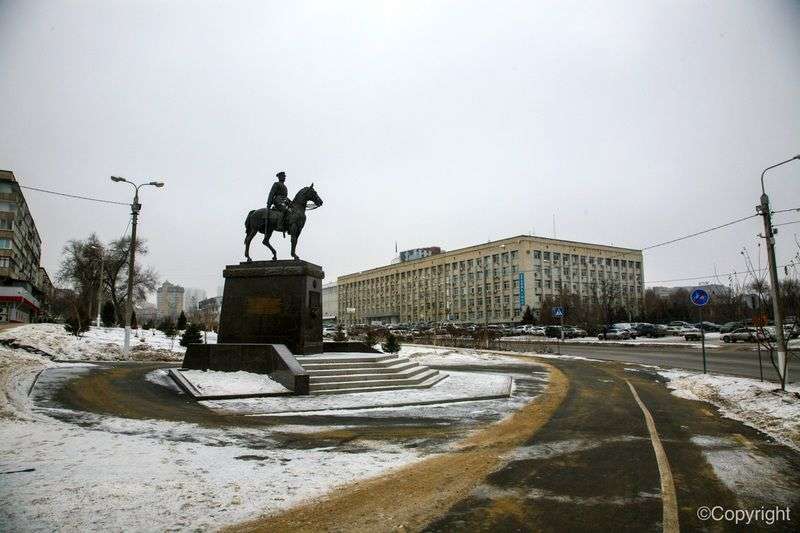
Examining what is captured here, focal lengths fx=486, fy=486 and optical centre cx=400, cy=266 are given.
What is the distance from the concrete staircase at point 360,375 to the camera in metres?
12.7

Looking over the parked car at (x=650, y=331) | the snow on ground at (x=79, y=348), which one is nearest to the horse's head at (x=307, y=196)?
the snow on ground at (x=79, y=348)

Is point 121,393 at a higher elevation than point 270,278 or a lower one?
lower

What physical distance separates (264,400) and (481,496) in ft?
24.6

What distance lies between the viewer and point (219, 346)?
14.2m

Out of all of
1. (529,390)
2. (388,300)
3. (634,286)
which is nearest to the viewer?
(529,390)

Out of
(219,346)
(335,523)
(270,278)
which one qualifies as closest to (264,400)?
(219,346)

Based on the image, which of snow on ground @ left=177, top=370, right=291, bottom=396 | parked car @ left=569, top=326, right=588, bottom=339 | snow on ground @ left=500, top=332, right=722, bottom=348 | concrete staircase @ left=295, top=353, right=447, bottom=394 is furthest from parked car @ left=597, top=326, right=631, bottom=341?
snow on ground @ left=177, top=370, right=291, bottom=396

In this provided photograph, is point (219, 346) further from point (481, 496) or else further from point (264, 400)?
point (481, 496)

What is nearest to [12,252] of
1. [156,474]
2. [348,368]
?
[348,368]

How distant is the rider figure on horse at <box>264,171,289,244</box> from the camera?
16797 millimetres

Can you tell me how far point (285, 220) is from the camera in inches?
661

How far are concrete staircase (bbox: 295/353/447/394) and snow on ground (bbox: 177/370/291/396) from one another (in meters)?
1.03

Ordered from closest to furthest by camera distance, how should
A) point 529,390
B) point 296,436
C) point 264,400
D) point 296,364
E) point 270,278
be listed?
point 296,436 < point 264,400 < point 296,364 < point 529,390 < point 270,278

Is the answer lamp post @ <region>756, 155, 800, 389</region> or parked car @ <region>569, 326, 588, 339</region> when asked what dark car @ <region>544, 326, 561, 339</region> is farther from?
lamp post @ <region>756, 155, 800, 389</region>
